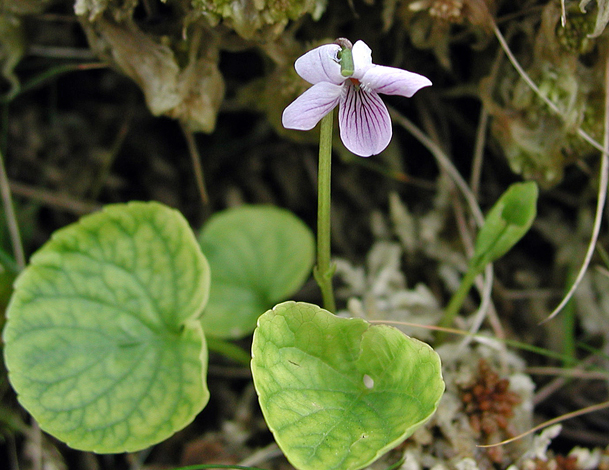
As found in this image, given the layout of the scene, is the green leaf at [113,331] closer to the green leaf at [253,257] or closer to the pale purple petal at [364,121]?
the green leaf at [253,257]

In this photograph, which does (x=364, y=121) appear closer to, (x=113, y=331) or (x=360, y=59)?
(x=360, y=59)

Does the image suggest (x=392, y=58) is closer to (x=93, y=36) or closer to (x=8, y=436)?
(x=93, y=36)

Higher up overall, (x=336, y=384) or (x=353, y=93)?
(x=353, y=93)

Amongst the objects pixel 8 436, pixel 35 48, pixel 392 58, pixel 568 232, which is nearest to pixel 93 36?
pixel 35 48

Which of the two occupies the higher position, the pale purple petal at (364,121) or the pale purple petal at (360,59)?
the pale purple petal at (360,59)

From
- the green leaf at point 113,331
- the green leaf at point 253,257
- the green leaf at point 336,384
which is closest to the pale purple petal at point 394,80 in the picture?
the green leaf at point 336,384

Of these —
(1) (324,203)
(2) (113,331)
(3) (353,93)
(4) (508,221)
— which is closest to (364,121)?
(3) (353,93)

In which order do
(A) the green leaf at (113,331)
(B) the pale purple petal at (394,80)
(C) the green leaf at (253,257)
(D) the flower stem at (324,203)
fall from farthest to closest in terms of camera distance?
(C) the green leaf at (253,257)
(A) the green leaf at (113,331)
(D) the flower stem at (324,203)
(B) the pale purple petal at (394,80)
